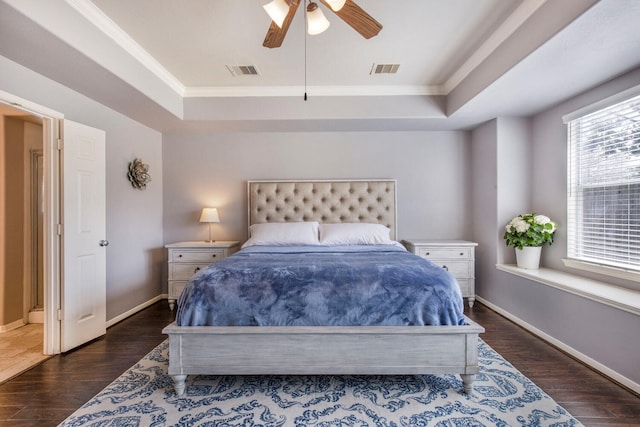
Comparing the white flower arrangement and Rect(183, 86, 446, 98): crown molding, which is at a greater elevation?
Rect(183, 86, 446, 98): crown molding

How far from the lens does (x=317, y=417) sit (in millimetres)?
1691

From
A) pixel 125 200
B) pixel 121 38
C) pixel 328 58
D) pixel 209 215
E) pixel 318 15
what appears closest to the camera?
pixel 318 15

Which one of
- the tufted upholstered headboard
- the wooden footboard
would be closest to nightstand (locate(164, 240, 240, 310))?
the tufted upholstered headboard

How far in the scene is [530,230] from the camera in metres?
Answer: 3.09

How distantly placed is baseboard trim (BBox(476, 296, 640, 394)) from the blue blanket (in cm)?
120

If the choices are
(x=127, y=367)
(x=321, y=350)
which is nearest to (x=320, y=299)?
(x=321, y=350)

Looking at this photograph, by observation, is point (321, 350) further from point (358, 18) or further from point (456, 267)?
point (456, 267)

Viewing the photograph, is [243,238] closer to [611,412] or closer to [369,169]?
[369,169]

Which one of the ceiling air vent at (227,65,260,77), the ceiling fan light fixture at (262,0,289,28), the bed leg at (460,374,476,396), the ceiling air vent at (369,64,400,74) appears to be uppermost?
the ceiling air vent at (369,64,400,74)

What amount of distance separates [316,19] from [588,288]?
289 cm

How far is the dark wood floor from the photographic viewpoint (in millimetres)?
1739

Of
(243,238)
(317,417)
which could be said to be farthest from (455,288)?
(243,238)

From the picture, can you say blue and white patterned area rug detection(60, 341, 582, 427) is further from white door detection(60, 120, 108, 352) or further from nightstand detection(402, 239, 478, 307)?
nightstand detection(402, 239, 478, 307)

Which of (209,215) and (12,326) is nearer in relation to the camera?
(12,326)
